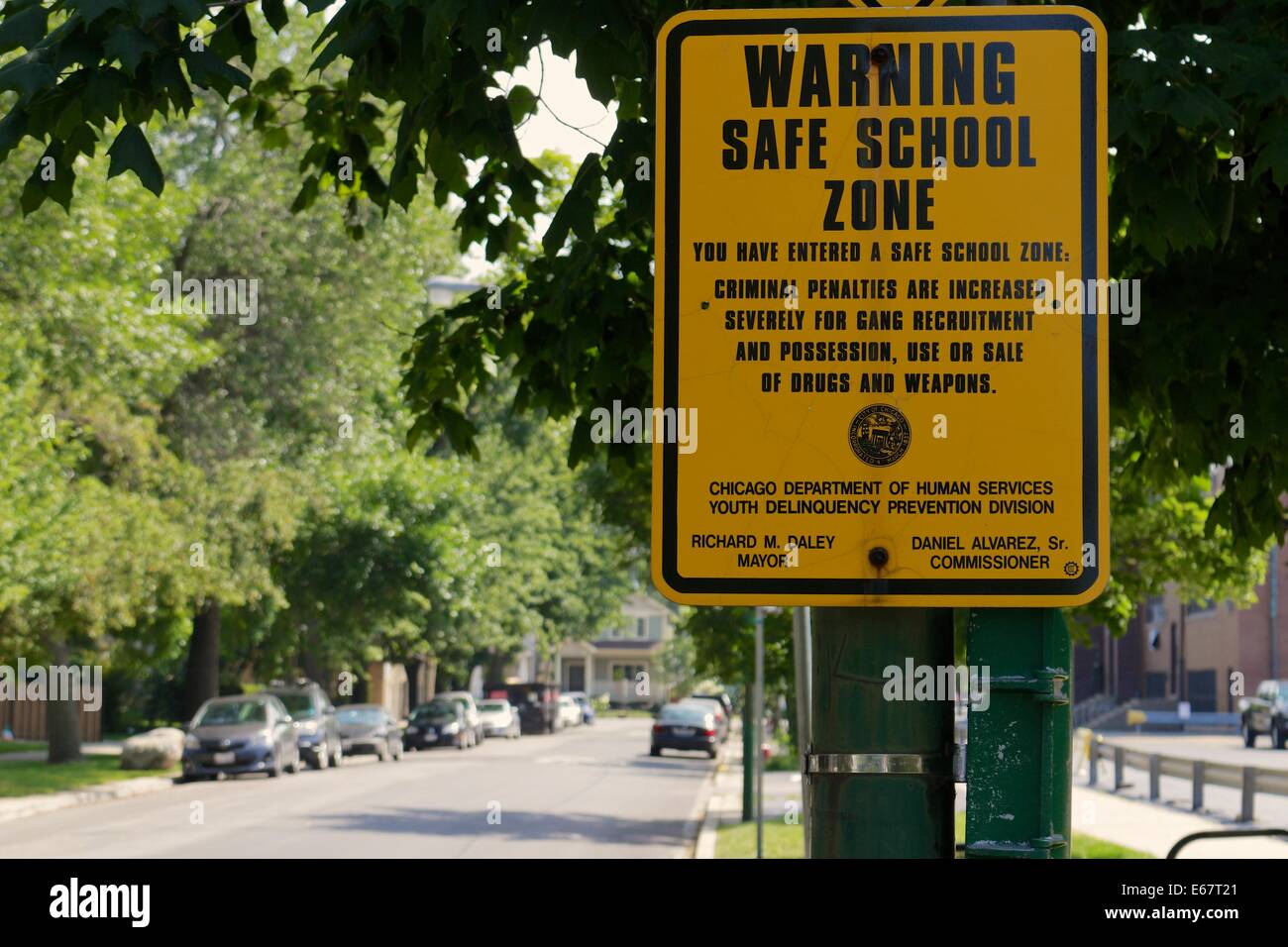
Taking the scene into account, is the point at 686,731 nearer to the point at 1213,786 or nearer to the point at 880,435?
the point at 1213,786

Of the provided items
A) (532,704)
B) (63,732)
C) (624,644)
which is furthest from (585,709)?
(63,732)

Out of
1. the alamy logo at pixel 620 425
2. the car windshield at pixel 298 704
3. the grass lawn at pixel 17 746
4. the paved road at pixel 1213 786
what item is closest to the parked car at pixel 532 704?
the paved road at pixel 1213 786

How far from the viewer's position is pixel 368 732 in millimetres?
40281

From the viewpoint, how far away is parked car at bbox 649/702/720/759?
1737 inches

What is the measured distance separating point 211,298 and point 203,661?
875 centimetres

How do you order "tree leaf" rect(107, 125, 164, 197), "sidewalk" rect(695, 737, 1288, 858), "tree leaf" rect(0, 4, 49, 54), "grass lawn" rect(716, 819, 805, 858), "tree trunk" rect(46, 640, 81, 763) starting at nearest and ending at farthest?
"tree leaf" rect(107, 125, 164, 197)
"tree leaf" rect(0, 4, 49, 54)
"sidewalk" rect(695, 737, 1288, 858)
"grass lawn" rect(716, 819, 805, 858)
"tree trunk" rect(46, 640, 81, 763)

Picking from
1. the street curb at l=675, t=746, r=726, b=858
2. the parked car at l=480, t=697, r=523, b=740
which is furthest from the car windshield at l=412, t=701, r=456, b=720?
the street curb at l=675, t=746, r=726, b=858

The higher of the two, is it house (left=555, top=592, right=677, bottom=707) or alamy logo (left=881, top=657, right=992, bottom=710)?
alamy logo (left=881, top=657, right=992, bottom=710)

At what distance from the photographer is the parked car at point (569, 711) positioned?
73500 mm

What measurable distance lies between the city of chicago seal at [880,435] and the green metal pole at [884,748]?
0.85 ft

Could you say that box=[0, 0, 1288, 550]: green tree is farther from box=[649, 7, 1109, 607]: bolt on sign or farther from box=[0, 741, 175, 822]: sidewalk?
box=[0, 741, 175, 822]: sidewalk

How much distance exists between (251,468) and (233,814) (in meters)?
11.9
